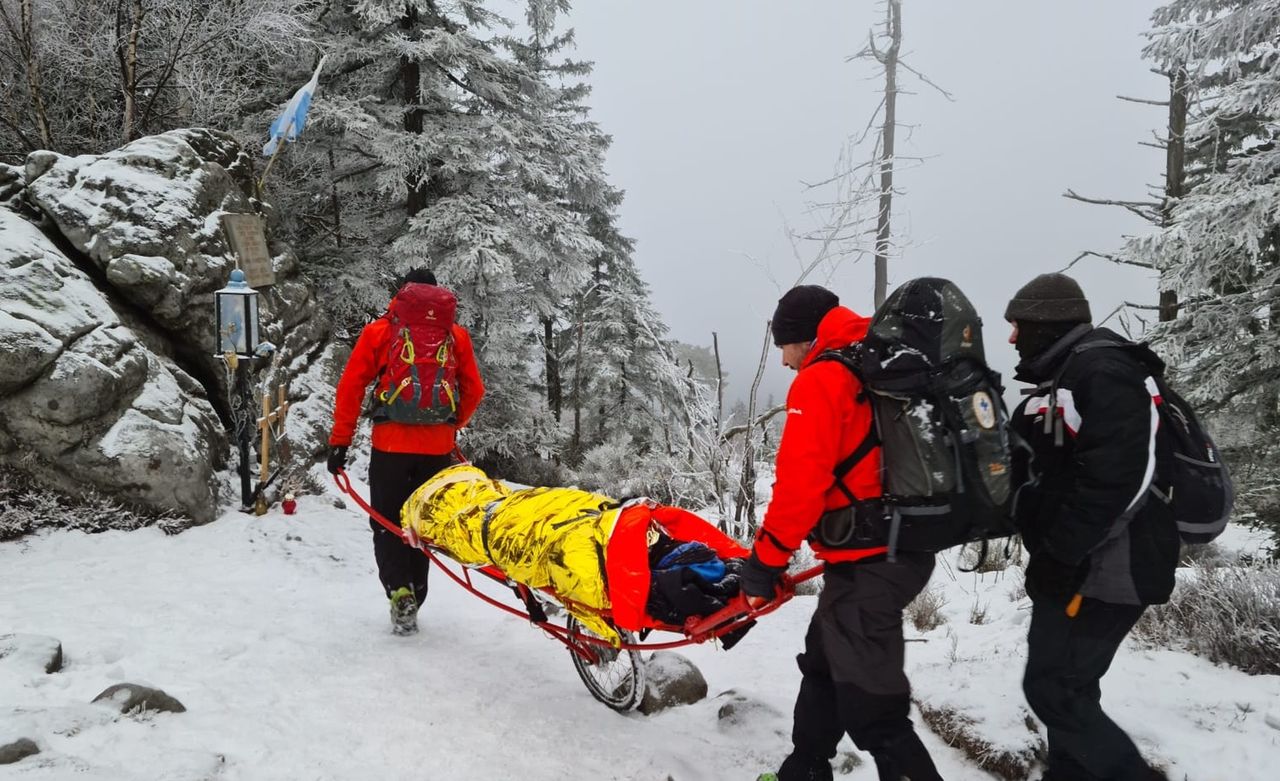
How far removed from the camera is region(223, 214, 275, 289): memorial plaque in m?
8.91

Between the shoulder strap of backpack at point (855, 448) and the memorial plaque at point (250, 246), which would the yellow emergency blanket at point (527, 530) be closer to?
the shoulder strap of backpack at point (855, 448)

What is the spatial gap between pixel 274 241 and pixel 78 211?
3.16 metres

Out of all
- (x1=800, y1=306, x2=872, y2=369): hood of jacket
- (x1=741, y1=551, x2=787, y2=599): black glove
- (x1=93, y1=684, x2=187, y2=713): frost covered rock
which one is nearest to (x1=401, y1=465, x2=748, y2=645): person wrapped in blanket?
(x1=741, y1=551, x2=787, y2=599): black glove

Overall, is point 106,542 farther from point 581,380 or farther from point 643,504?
point 581,380

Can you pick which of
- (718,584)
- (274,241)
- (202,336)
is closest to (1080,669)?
(718,584)

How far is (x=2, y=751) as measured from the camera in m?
2.49

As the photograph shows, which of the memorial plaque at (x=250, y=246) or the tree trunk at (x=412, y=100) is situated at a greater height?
the tree trunk at (x=412, y=100)

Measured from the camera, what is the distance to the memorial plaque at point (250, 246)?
351 inches

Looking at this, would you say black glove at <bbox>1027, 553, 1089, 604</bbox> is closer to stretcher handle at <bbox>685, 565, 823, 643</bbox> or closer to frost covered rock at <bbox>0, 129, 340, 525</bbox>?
stretcher handle at <bbox>685, 565, 823, 643</bbox>

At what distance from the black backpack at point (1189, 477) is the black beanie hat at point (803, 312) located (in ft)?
3.14

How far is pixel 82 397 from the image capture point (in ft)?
20.0

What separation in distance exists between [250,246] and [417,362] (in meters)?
6.15

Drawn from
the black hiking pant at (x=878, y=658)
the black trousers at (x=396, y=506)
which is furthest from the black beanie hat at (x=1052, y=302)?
the black trousers at (x=396, y=506)

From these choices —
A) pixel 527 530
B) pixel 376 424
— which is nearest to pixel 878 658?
pixel 527 530
